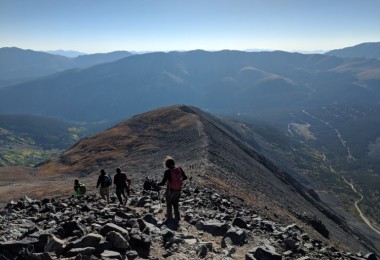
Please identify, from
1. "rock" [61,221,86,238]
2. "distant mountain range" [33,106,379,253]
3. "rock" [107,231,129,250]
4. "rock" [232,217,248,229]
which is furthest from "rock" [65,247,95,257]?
"distant mountain range" [33,106,379,253]

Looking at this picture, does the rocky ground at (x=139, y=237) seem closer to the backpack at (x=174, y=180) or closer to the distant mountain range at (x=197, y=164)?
the backpack at (x=174, y=180)

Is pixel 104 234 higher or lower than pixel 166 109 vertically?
higher

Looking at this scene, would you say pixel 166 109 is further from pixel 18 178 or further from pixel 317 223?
pixel 317 223

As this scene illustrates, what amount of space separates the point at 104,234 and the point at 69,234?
5.00 ft

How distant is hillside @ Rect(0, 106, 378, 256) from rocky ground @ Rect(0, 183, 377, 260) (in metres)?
17.9

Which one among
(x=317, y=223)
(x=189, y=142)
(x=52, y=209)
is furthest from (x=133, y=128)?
(x=52, y=209)

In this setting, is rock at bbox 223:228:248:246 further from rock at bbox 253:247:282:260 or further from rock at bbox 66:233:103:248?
rock at bbox 66:233:103:248

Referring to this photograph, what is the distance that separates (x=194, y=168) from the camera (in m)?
52.9

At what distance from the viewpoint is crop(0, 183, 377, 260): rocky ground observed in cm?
1327

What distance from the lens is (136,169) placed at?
65.4 meters

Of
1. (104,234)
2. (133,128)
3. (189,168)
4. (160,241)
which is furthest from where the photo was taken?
(133,128)

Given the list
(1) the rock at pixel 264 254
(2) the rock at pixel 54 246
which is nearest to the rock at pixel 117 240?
(2) the rock at pixel 54 246

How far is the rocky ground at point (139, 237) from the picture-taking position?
523 inches

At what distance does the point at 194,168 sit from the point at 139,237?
3778cm
